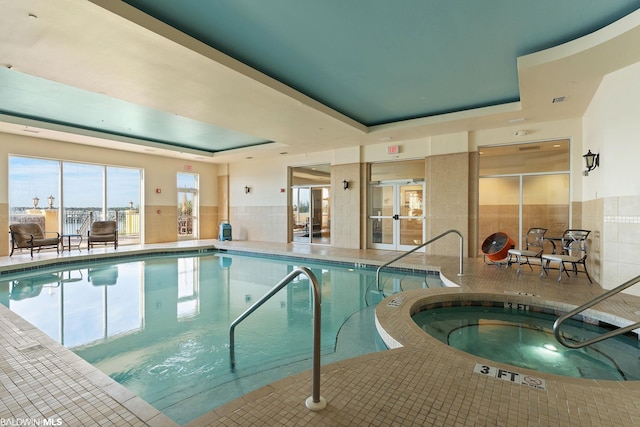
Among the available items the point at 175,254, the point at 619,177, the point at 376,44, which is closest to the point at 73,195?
the point at 175,254

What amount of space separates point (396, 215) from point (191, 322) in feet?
20.3

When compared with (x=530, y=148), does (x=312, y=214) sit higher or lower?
lower

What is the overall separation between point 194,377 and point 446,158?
6.89 meters

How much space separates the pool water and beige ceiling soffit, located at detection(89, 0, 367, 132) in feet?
12.5

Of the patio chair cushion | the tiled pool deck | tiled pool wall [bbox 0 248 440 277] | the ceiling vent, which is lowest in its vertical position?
tiled pool wall [bbox 0 248 440 277]

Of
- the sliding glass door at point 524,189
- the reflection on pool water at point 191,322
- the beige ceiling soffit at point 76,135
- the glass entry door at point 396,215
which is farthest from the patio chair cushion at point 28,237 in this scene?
the sliding glass door at point 524,189

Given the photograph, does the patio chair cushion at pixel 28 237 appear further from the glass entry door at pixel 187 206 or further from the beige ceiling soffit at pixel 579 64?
the beige ceiling soffit at pixel 579 64

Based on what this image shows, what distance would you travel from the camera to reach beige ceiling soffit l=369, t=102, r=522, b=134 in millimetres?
5914

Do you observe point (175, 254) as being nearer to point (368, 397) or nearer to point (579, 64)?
point (368, 397)

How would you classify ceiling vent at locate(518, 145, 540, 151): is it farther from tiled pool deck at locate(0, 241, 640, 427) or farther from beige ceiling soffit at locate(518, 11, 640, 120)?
tiled pool deck at locate(0, 241, 640, 427)

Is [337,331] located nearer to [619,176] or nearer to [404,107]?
[619,176]

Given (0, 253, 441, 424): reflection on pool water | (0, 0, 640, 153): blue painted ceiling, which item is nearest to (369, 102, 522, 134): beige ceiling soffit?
(0, 0, 640, 153): blue painted ceiling

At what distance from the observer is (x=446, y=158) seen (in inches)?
298

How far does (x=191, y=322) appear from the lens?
149 inches
